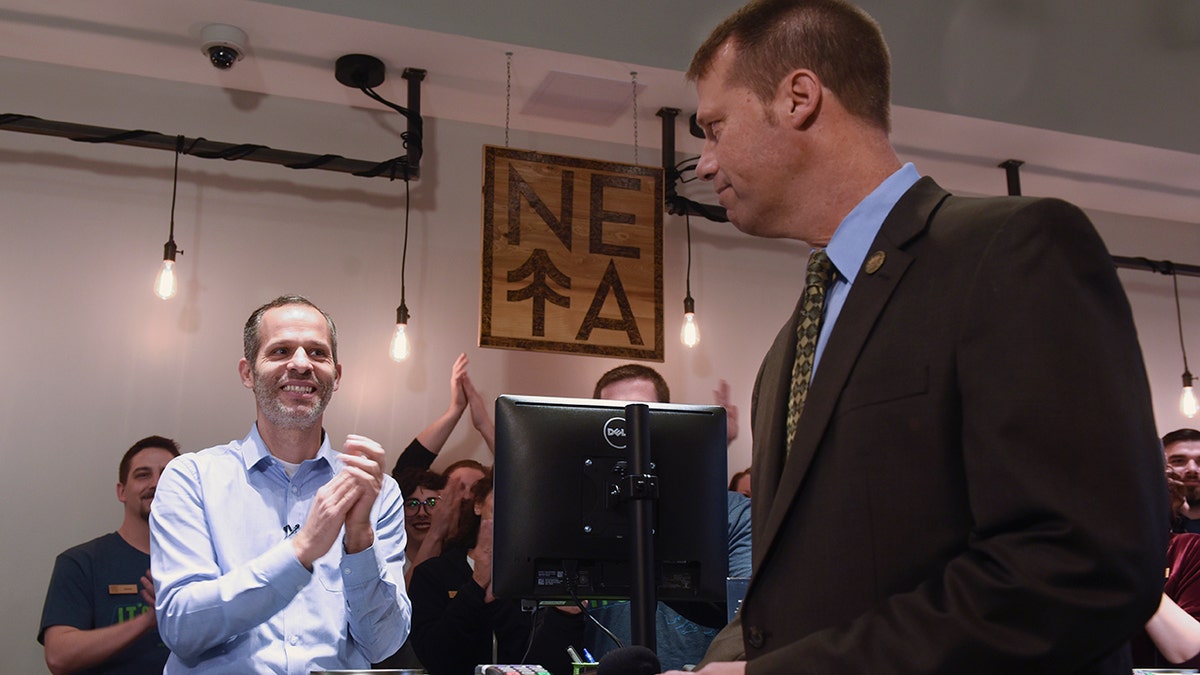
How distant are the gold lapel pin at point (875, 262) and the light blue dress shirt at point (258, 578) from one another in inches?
63.2

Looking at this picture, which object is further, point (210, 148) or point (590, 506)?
point (210, 148)

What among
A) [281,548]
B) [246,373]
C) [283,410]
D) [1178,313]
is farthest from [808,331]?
[1178,313]

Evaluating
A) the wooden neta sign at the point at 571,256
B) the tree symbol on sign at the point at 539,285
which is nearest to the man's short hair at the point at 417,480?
the wooden neta sign at the point at 571,256

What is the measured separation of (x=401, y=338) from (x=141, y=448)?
3.78 ft

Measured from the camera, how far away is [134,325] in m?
4.68

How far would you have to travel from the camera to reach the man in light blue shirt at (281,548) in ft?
7.72

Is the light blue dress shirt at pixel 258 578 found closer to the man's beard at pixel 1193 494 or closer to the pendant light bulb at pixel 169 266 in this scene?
the pendant light bulb at pixel 169 266

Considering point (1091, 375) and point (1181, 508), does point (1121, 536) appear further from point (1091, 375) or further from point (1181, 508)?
point (1181, 508)

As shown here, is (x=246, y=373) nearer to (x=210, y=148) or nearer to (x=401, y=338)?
(x=401, y=338)

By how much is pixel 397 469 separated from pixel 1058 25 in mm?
3954

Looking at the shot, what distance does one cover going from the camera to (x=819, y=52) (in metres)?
1.37

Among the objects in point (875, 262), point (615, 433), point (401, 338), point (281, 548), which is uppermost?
point (401, 338)

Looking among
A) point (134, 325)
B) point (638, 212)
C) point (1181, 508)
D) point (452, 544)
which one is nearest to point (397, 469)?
point (452, 544)

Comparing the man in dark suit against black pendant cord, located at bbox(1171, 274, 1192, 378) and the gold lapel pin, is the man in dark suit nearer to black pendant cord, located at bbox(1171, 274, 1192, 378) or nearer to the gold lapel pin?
the gold lapel pin
